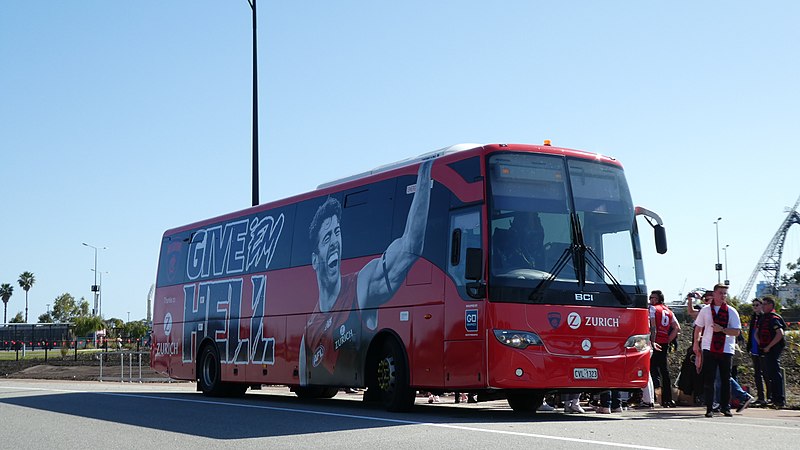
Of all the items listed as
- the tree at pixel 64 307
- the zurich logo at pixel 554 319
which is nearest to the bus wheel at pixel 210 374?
the zurich logo at pixel 554 319

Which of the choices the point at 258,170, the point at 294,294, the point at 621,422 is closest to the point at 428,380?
the point at 621,422

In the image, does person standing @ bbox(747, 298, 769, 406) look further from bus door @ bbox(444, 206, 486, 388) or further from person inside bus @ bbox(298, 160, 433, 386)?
person inside bus @ bbox(298, 160, 433, 386)

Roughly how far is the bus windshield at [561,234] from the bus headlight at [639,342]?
43cm

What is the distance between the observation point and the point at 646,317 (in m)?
14.5

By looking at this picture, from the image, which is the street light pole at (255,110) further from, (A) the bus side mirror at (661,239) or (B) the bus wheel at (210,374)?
(A) the bus side mirror at (661,239)

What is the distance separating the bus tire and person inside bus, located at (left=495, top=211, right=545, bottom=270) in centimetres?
234

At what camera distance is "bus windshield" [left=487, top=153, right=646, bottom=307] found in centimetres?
1374

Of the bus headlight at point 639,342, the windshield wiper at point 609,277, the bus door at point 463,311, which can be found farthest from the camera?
the bus headlight at point 639,342

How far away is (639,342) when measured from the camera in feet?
47.3

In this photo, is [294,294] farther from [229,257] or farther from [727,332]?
[727,332]

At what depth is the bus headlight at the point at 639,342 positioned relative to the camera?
14323 millimetres

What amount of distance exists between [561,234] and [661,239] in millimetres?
1788

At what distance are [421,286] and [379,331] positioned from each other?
4.47 ft

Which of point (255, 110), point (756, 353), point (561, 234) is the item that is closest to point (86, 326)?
point (255, 110)
